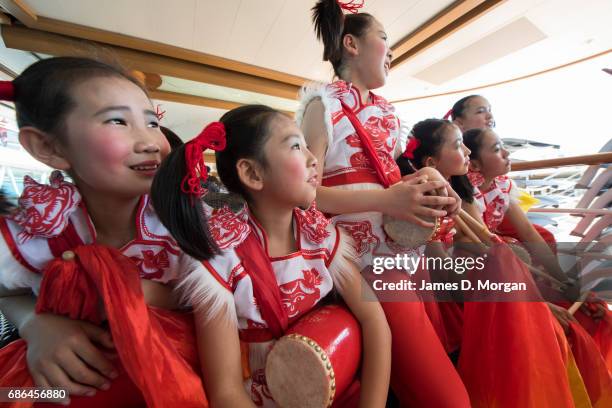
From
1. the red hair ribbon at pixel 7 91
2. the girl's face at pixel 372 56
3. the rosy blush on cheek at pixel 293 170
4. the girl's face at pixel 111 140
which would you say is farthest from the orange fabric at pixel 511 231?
the red hair ribbon at pixel 7 91

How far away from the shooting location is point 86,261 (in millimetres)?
472

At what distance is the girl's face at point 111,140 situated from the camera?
0.49 m

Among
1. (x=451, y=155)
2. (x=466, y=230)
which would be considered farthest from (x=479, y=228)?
(x=451, y=155)

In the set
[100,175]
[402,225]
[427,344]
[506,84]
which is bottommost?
[427,344]

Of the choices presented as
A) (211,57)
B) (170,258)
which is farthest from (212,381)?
(211,57)

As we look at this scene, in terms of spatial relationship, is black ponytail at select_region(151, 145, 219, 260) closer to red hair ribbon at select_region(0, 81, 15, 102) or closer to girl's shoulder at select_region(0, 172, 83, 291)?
girl's shoulder at select_region(0, 172, 83, 291)

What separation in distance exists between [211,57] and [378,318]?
300cm

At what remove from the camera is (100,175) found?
→ 505 mm

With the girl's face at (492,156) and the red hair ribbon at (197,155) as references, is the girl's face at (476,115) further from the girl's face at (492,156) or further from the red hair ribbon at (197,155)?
the red hair ribbon at (197,155)

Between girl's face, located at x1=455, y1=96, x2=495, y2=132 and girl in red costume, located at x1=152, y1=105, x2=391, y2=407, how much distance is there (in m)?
1.10

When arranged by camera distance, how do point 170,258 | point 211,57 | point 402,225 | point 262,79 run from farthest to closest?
point 262,79
point 211,57
point 402,225
point 170,258

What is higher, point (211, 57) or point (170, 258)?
point (211, 57)

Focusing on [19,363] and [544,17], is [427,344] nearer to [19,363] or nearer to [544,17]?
[19,363]

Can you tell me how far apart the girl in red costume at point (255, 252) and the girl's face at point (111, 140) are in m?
0.06
